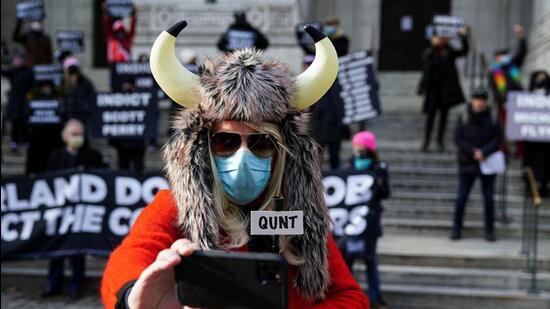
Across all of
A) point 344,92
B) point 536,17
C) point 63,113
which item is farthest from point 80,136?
point 536,17

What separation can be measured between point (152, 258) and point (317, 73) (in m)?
0.80

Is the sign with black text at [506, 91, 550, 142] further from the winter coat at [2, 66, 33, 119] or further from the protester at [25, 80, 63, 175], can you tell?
the winter coat at [2, 66, 33, 119]

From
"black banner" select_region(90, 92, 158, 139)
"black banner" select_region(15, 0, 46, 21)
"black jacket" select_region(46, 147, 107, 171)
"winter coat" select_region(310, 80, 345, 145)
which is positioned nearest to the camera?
"black jacket" select_region(46, 147, 107, 171)

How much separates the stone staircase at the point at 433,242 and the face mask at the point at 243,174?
18.6 ft

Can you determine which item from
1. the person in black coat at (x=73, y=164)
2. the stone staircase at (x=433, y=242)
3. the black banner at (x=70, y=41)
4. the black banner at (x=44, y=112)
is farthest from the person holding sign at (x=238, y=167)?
the black banner at (x=70, y=41)

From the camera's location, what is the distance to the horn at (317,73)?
93.2 inches

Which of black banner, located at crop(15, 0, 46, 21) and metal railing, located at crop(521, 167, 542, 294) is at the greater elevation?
black banner, located at crop(15, 0, 46, 21)

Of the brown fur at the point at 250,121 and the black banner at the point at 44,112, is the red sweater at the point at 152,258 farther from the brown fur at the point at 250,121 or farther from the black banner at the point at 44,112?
the black banner at the point at 44,112

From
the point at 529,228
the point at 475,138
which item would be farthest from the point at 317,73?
the point at 475,138

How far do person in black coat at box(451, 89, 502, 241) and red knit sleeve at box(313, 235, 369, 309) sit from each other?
6926mm

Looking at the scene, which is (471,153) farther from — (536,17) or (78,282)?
(536,17)

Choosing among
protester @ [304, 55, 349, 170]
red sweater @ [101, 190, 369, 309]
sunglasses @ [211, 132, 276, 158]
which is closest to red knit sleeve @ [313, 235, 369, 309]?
red sweater @ [101, 190, 369, 309]

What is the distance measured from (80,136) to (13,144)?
566 centimetres

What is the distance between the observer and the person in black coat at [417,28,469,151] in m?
11.9
